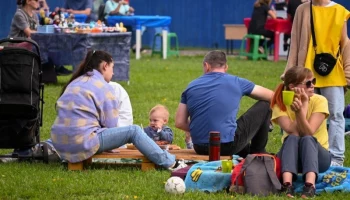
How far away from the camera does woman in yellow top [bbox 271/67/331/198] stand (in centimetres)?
743

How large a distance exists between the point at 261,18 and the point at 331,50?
15442 mm

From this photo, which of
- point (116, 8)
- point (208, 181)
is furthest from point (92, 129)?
point (116, 8)

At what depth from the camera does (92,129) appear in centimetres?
853

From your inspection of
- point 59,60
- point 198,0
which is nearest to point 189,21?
point 198,0

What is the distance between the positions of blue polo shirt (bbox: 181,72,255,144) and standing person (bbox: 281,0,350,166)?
2.52 ft

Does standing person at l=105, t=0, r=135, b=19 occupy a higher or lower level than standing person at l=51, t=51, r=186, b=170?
lower

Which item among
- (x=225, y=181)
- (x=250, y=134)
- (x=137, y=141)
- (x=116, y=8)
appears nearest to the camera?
(x=225, y=181)

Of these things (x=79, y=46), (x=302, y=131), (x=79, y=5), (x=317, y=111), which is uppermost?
(x=317, y=111)

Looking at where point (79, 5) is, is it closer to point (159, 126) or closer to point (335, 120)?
point (159, 126)

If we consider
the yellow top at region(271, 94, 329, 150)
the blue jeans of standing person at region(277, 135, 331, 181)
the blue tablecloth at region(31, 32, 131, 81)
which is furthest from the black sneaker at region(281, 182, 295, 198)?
the blue tablecloth at region(31, 32, 131, 81)

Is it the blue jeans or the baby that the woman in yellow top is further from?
the baby

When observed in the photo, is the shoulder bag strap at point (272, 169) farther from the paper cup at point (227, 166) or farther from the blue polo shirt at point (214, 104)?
the blue polo shirt at point (214, 104)

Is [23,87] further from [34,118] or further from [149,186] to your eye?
[149,186]

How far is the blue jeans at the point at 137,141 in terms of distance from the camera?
851 centimetres
